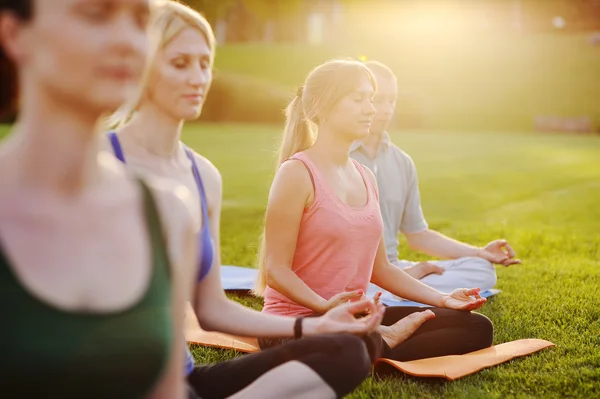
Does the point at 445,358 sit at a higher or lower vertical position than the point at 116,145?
lower

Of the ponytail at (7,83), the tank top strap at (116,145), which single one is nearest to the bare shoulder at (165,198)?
the ponytail at (7,83)

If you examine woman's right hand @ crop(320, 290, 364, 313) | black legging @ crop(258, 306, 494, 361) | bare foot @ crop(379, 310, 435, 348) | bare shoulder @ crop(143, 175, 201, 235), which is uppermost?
bare shoulder @ crop(143, 175, 201, 235)

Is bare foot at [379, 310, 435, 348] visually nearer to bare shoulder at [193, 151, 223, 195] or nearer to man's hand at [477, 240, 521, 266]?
man's hand at [477, 240, 521, 266]

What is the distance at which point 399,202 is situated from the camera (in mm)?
5777

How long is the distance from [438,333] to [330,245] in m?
0.91

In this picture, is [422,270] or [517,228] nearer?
[422,270]

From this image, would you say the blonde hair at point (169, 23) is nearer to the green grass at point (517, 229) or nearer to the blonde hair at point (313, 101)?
the blonde hair at point (313, 101)

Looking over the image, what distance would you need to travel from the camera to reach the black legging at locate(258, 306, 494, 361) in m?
4.41

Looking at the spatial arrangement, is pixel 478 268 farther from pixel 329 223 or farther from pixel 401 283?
pixel 329 223

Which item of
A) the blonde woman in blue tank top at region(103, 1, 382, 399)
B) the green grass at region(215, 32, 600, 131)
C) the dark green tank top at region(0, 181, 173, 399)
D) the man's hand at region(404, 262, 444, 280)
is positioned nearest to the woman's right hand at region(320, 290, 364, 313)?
the blonde woman in blue tank top at region(103, 1, 382, 399)

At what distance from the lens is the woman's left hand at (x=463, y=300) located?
423 cm

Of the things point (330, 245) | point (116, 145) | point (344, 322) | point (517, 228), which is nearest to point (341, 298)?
point (330, 245)

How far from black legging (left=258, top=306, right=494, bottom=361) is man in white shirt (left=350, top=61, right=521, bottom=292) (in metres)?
1.04

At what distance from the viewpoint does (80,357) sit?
5.06ft
